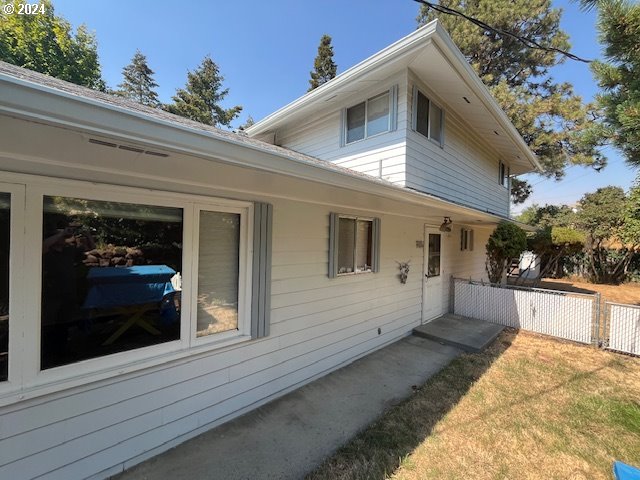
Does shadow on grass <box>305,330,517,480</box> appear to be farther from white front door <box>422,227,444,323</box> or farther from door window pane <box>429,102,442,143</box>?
door window pane <box>429,102,442,143</box>

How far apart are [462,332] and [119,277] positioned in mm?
6036

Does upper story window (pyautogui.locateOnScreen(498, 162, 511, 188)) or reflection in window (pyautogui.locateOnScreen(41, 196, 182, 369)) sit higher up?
upper story window (pyautogui.locateOnScreen(498, 162, 511, 188))

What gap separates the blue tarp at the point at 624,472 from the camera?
7.17 feet

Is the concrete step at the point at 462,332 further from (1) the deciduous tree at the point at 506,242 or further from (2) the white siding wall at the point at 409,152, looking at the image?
(2) the white siding wall at the point at 409,152

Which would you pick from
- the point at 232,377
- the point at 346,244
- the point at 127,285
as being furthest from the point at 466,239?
the point at 127,285

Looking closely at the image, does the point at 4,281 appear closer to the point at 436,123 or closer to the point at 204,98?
the point at 436,123

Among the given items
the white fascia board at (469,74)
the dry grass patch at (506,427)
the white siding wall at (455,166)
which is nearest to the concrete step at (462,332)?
the dry grass patch at (506,427)

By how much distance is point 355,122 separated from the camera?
6453 mm

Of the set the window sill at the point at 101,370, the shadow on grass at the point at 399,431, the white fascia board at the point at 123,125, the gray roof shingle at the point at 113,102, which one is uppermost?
the gray roof shingle at the point at 113,102

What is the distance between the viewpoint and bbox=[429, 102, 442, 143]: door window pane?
629cm

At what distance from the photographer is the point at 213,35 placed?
741 cm

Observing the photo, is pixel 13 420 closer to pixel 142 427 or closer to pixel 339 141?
pixel 142 427

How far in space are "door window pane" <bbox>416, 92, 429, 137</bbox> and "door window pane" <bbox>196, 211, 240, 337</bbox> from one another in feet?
14.8
